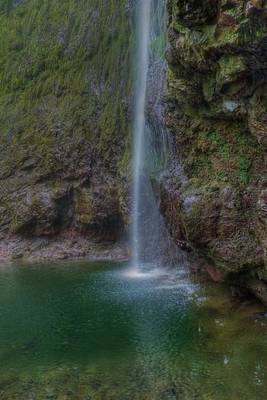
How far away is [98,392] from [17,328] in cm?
499

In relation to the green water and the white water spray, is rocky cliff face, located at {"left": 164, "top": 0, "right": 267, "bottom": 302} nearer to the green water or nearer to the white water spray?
the green water

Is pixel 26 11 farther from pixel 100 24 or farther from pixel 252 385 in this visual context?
pixel 252 385

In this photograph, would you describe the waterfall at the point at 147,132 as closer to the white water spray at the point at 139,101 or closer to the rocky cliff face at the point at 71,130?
the white water spray at the point at 139,101

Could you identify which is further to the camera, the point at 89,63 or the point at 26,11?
the point at 26,11

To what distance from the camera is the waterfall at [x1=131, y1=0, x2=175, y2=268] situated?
66.7 feet

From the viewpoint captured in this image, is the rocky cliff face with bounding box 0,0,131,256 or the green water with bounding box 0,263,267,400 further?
the rocky cliff face with bounding box 0,0,131,256

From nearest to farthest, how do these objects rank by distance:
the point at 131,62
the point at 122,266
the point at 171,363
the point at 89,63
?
the point at 171,363 → the point at 122,266 → the point at 131,62 → the point at 89,63

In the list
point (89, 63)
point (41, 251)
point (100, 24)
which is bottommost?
point (41, 251)

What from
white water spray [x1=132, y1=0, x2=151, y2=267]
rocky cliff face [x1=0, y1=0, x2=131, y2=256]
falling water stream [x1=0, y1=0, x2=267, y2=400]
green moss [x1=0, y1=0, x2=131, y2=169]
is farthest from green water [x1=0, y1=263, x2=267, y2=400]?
green moss [x1=0, y1=0, x2=131, y2=169]

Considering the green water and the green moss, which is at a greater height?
the green moss

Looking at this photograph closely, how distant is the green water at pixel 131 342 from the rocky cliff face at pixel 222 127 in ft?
5.20

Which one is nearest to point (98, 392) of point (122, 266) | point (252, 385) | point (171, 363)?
point (171, 363)

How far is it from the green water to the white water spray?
15.5ft

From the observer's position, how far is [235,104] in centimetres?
1273
